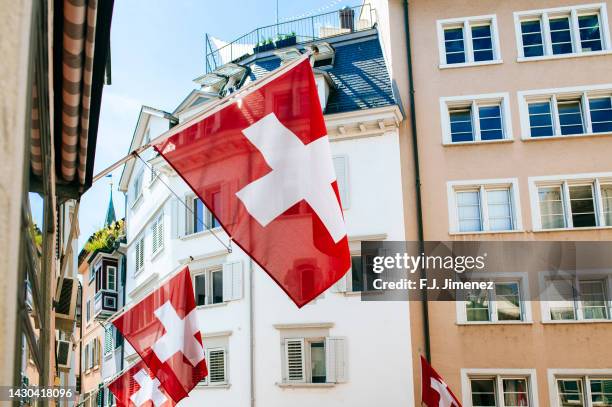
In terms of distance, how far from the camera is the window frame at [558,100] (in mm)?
25234

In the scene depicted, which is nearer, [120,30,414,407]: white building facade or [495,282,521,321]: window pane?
[120,30,414,407]: white building facade

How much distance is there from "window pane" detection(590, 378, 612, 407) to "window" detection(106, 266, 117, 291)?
22.7 m

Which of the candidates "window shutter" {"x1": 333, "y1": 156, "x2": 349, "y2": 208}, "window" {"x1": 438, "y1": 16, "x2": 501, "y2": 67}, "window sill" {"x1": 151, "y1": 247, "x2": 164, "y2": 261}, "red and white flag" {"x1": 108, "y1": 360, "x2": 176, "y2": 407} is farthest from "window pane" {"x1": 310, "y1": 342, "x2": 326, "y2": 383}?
"window" {"x1": 438, "y1": 16, "x2": 501, "y2": 67}

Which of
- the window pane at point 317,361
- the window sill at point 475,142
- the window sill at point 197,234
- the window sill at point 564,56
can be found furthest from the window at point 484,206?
the window sill at point 197,234

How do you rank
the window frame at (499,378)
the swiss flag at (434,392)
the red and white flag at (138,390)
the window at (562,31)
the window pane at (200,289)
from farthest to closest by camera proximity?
the window pane at (200,289) < the window at (562,31) < the window frame at (499,378) < the swiss flag at (434,392) < the red and white flag at (138,390)

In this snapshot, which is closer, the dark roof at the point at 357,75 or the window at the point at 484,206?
the window at the point at 484,206

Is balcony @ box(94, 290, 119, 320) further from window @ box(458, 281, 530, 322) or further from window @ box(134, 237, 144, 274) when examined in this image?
window @ box(458, 281, 530, 322)

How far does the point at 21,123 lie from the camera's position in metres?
2.77

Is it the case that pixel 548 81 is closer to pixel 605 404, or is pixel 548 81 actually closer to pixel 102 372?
pixel 605 404

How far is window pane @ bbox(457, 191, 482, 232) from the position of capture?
25.2 meters

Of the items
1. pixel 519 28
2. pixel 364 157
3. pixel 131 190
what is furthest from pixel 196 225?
pixel 519 28

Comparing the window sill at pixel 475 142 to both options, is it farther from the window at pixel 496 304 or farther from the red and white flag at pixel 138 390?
the red and white flag at pixel 138 390

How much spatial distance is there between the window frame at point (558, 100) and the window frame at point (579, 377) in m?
6.70

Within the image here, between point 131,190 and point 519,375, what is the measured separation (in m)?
20.4
